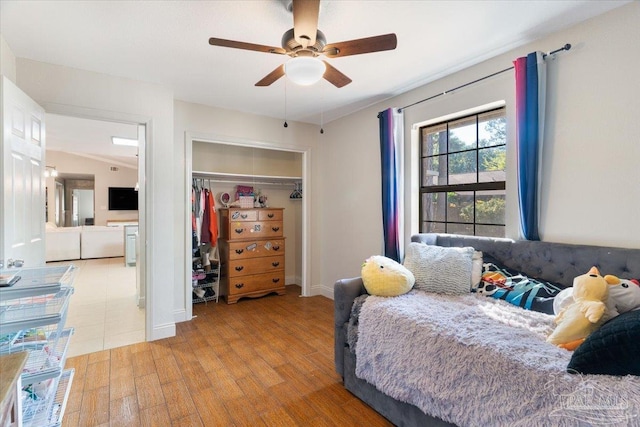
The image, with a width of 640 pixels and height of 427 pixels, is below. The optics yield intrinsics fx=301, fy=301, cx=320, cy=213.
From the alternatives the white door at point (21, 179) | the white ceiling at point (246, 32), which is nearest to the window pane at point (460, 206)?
the white ceiling at point (246, 32)

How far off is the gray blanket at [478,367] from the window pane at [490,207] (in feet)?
2.75

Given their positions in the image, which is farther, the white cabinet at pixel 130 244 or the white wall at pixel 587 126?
the white cabinet at pixel 130 244

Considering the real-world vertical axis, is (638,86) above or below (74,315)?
above

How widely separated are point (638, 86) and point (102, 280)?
23.0 feet

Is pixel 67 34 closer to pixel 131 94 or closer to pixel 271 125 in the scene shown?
pixel 131 94

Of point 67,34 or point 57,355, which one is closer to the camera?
point 57,355

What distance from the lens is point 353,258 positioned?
3.91 m

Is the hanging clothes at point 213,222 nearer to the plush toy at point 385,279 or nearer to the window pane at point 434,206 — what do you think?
the plush toy at point 385,279

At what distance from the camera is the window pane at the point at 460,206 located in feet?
9.29

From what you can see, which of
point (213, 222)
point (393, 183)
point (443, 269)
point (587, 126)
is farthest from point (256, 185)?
point (587, 126)

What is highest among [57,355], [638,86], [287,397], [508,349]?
[638,86]

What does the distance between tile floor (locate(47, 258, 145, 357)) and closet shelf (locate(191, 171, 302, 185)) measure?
73.3 inches

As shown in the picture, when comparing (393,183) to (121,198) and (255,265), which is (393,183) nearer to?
(255,265)

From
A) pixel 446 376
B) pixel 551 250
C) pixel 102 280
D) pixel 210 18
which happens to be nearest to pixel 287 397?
pixel 446 376
